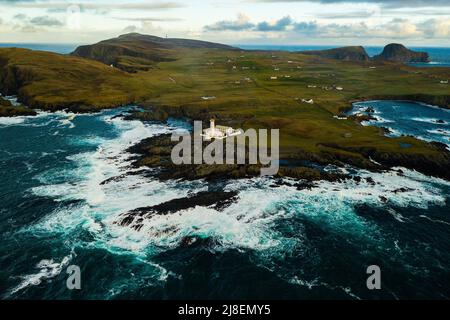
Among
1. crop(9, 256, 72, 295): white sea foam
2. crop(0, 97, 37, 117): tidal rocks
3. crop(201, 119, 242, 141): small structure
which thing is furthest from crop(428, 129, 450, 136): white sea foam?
crop(0, 97, 37, 117): tidal rocks

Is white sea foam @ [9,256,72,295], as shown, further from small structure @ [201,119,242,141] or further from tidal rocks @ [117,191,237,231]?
small structure @ [201,119,242,141]

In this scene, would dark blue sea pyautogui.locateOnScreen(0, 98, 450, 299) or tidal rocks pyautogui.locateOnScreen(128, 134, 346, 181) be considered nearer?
dark blue sea pyautogui.locateOnScreen(0, 98, 450, 299)

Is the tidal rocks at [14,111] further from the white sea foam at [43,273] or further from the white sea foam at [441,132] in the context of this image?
A: the white sea foam at [441,132]

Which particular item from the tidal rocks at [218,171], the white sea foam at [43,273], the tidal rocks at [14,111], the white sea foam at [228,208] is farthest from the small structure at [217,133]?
the tidal rocks at [14,111]

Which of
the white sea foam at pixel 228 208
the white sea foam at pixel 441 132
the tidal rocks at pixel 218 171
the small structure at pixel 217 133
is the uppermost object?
the small structure at pixel 217 133

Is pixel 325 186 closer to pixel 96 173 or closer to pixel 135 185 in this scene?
pixel 135 185

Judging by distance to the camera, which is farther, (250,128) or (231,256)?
(250,128)

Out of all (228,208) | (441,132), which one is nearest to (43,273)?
(228,208)

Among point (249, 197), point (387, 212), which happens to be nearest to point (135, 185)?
point (249, 197)
